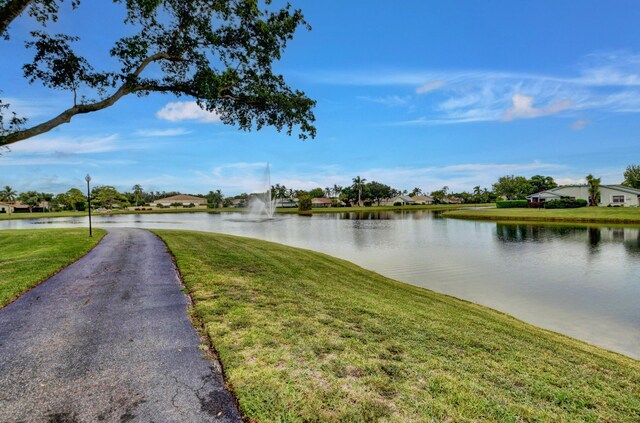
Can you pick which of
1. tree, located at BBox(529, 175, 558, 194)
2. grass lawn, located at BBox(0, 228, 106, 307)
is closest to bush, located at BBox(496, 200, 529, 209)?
tree, located at BBox(529, 175, 558, 194)

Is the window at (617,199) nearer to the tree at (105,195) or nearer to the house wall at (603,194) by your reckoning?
the house wall at (603,194)

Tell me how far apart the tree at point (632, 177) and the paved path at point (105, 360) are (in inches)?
4717

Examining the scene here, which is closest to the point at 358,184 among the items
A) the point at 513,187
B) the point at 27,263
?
the point at 513,187

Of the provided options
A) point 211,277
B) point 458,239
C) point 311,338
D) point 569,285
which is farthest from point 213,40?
point 458,239

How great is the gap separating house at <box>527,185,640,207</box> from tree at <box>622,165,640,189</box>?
2344 cm

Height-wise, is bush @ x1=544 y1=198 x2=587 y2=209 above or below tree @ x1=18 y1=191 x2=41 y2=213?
below

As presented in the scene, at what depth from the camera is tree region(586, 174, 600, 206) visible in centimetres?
6772

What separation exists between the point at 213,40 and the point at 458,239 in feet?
88.3

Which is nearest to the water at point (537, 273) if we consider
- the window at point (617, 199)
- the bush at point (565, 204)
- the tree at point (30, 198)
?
the bush at point (565, 204)

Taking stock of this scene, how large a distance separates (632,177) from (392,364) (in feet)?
395

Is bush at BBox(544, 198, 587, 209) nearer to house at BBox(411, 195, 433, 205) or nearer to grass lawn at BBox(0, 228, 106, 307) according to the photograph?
grass lawn at BBox(0, 228, 106, 307)

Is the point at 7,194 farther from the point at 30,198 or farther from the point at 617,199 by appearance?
the point at 617,199

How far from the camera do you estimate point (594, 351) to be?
7422mm

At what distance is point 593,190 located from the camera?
68.8 m
